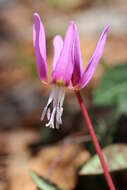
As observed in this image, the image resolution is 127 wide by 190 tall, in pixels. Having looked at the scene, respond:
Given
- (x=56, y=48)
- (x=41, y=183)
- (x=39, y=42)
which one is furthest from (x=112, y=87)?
(x=39, y=42)

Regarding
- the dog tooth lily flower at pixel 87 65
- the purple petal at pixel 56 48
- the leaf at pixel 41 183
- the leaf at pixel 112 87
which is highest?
the leaf at pixel 112 87

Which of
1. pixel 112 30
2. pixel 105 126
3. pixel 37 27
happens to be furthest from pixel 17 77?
pixel 37 27

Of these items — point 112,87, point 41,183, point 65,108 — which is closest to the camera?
point 41,183

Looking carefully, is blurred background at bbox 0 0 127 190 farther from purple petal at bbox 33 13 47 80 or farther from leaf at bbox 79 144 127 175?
purple petal at bbox 33 13 47 80

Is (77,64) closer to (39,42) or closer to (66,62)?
(66,62)

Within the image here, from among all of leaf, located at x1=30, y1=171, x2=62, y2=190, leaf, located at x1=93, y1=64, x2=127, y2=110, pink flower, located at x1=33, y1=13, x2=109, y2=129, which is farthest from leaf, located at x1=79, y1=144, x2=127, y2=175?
leaf, located at x1=93, y1=64, x2=127, y2=110

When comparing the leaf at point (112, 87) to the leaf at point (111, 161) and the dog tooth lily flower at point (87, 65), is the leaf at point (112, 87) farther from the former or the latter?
the dog tooth lily flower at point (87, 65)

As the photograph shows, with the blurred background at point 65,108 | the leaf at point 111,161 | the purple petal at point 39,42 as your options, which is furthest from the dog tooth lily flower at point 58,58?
the blurred background at point 65,108
